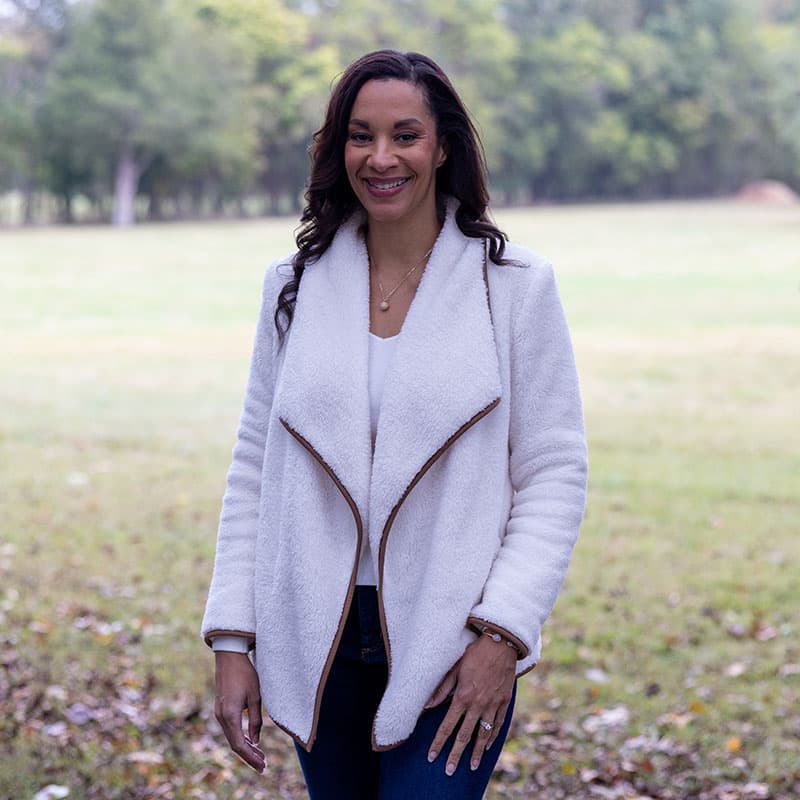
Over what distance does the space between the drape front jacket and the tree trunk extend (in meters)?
43.1

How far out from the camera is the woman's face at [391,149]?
1.97 meters

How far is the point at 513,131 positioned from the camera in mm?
47781

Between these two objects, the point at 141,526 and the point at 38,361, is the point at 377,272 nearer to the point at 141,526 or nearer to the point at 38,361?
the point at 141,526

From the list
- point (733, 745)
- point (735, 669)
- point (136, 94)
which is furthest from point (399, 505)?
point (136, 94)

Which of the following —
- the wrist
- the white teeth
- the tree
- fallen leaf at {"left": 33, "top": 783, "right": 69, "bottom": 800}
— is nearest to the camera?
the wrist

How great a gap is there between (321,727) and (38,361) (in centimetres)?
1283

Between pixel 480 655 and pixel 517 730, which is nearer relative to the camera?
pixel 480 655

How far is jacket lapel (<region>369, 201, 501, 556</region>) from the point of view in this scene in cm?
189

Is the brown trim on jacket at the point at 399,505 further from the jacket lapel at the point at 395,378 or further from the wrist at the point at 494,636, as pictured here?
the wrist at the point at 494,636

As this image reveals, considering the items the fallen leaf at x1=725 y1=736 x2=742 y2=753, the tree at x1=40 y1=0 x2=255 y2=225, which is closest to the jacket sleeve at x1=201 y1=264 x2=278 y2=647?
the fallen leaf at x1=725 y1=736 x2=742 y2=753

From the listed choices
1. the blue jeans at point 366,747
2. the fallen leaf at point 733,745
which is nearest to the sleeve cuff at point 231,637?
the blue jeans at point 366,747

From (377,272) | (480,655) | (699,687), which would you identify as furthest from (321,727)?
(699,687)

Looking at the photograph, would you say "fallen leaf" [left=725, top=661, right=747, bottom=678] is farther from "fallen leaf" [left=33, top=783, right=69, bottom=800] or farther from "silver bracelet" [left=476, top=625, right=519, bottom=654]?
"silver bracelet" [left=476, top=625, right=519, bottom=654]

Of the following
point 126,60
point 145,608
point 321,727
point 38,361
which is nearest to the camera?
point 321,727
